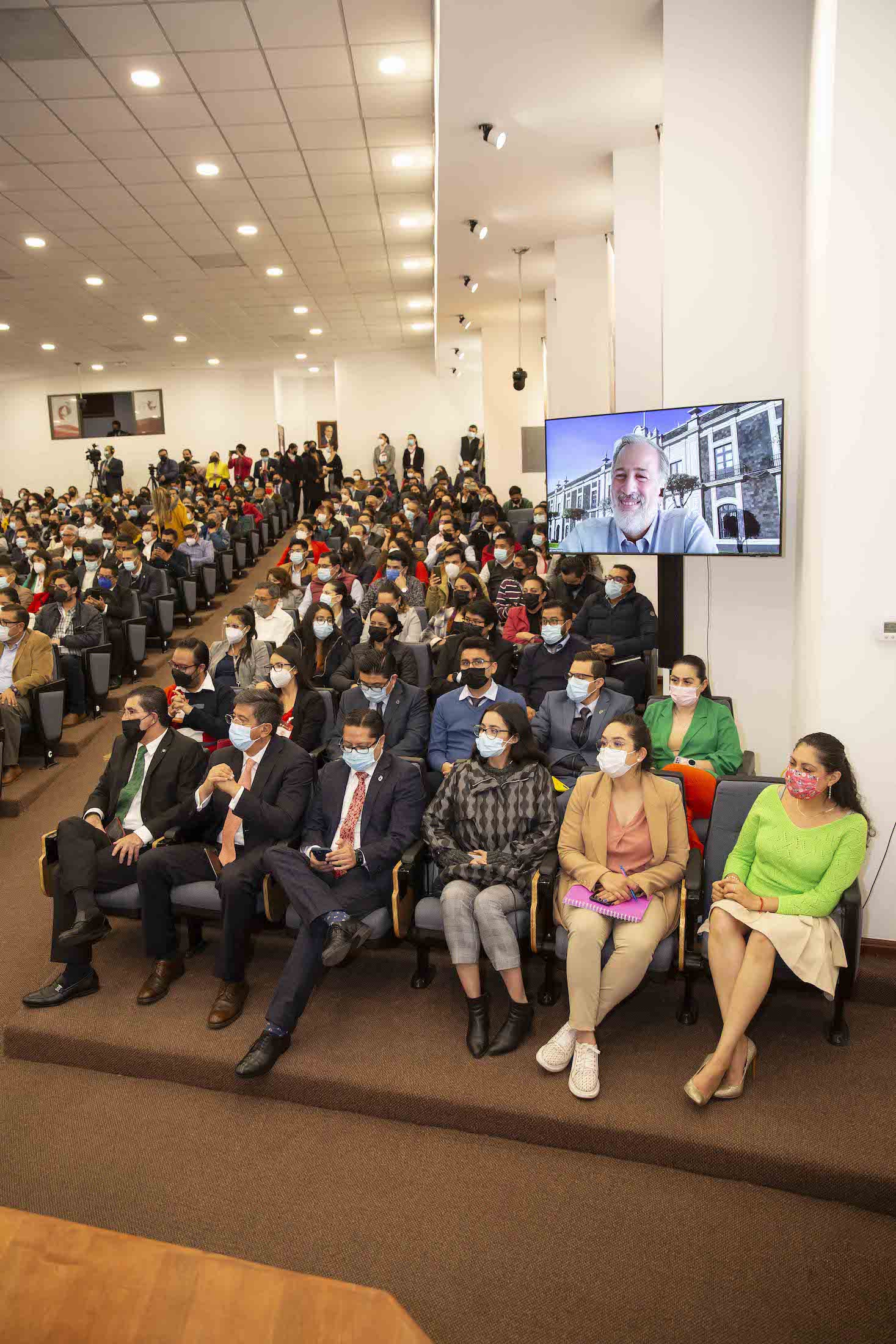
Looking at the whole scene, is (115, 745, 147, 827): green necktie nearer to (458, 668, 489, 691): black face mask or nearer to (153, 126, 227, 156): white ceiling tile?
(458, 668, 489, 691): black face mask

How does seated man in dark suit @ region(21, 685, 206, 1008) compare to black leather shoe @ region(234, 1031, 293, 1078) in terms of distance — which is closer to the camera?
black leather shoe @ region(234, 1031, 293, 1078)

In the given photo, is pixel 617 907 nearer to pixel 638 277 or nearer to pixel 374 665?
pixel 374 665

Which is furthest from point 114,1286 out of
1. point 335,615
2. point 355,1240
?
point 335,615

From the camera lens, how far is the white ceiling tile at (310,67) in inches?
242

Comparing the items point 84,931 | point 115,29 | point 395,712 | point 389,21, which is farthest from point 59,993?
point 389,21

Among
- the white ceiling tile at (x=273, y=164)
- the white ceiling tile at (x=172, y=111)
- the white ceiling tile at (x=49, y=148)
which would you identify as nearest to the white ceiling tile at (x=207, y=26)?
the white ceiling tile at (x=172, y=111)

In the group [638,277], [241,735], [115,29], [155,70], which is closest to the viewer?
[241,735]

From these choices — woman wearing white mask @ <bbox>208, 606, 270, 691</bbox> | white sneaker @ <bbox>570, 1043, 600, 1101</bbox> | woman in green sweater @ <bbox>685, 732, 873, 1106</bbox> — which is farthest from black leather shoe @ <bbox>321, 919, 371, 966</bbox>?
woman wearing white mask @ <bbox>208, 606, 270, 691</bbox>

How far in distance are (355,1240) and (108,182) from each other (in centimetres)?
892

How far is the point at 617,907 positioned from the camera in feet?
10.9

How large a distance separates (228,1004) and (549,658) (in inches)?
112

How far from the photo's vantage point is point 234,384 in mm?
→ 23062

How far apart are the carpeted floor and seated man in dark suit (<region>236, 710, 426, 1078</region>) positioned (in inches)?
9.9

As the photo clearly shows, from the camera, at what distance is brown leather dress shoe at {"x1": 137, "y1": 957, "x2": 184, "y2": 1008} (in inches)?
149
